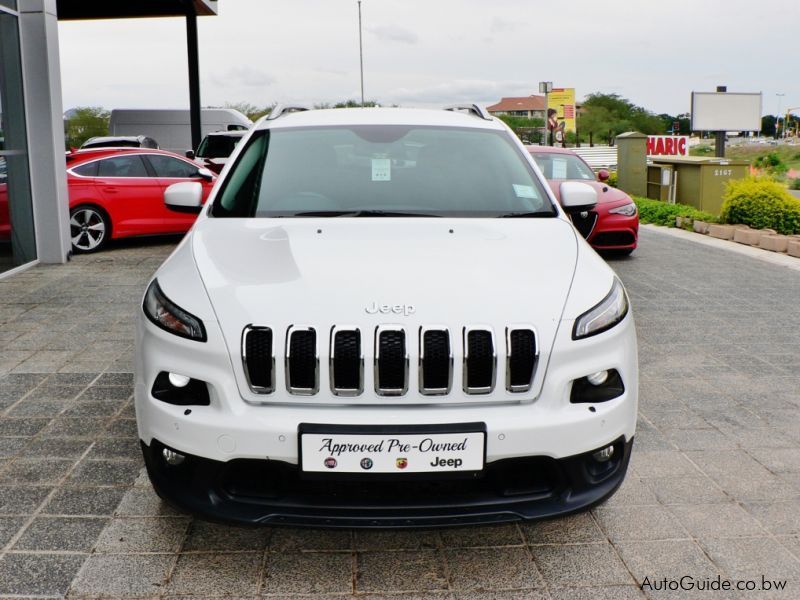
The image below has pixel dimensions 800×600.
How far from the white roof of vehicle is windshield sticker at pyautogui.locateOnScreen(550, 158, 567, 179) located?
725 centimetres

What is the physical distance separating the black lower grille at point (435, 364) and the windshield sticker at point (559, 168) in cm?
961

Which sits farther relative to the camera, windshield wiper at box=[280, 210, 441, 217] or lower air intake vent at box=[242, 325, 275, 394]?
windshield wiper at box=[280, 210, 441, 217]

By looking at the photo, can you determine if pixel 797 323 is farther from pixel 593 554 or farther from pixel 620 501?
pixel 593 554

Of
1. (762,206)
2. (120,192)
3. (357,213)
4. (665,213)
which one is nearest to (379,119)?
(357,213)

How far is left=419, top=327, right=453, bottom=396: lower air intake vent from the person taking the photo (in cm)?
280

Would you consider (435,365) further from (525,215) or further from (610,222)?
(610,222)

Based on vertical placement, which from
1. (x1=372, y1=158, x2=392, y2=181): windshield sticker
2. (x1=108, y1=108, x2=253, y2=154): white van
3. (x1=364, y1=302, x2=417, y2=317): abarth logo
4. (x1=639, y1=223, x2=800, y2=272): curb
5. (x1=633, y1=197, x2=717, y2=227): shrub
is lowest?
(x1=639, y1=223, x2=800, y2=272): curb

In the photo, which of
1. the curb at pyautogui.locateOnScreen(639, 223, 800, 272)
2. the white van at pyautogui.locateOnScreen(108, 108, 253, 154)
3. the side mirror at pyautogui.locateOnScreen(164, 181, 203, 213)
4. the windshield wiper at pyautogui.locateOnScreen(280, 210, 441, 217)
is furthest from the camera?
the white van at pyautogui.locateOnScreen(108, 108, 253, 154)

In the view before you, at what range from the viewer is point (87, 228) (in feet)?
39.0

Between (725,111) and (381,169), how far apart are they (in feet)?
83.7

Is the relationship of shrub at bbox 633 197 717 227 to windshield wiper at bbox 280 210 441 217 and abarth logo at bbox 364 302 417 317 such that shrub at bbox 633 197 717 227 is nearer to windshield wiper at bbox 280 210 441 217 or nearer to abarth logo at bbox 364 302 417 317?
windshield wiper at bbox 280 210 441 217

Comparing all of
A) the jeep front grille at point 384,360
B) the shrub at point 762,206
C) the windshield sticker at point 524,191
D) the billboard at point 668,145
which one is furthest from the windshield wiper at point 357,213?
the billboard at point 668,145

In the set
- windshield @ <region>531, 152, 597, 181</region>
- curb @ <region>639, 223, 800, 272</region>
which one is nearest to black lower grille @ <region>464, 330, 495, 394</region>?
curb @ <region>639, 223, 800, 272</region>

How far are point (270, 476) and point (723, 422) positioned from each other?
9.34ft
